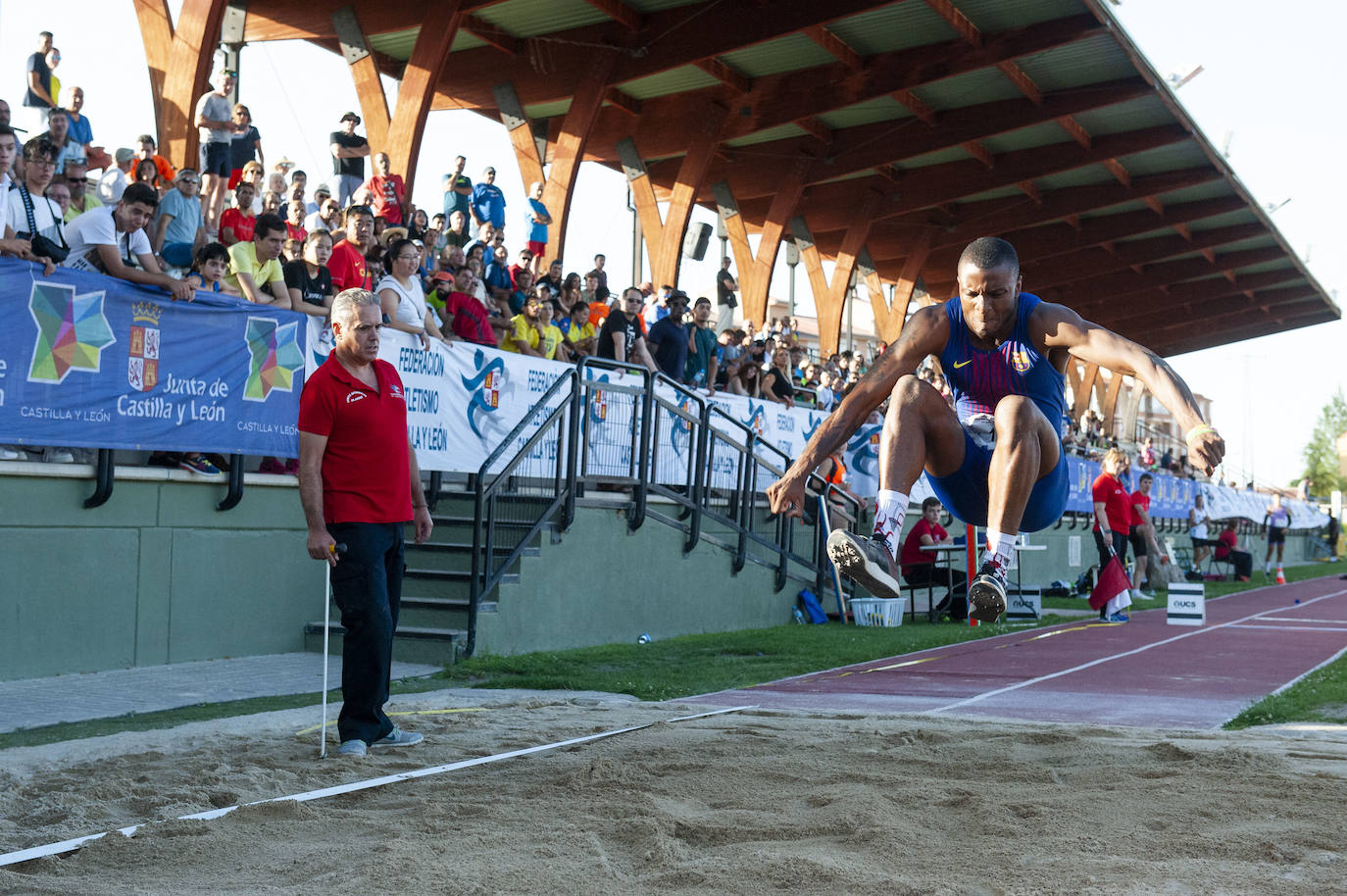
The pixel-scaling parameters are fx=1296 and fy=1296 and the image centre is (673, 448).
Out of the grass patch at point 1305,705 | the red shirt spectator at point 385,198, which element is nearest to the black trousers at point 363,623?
the grass patch at point 1305,705

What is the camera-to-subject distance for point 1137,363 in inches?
213

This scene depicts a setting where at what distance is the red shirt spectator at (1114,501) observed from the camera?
12.7 m

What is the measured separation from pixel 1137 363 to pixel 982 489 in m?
1.09

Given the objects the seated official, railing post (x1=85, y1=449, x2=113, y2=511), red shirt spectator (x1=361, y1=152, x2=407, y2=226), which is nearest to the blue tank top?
railing post (x1=85, y1=449, x2=113, y2=511)

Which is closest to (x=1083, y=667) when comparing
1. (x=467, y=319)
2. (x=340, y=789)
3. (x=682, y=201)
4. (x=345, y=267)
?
(x=467, y=319)

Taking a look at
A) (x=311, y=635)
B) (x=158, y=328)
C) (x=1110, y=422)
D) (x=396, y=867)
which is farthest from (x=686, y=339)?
(x=1110, y=422)

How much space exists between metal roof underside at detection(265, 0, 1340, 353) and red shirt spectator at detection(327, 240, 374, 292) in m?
7.89

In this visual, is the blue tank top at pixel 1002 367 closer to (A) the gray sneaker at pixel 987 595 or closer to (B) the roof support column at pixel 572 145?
(A) the gray sneaker at pixel 987 595

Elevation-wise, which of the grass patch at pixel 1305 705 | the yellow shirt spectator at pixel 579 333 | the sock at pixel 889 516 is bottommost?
the grass patch at pixel 1305 705

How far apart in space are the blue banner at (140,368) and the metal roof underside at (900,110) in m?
9.43

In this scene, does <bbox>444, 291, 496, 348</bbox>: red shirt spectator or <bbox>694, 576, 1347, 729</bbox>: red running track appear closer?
<bbox>694, 576, 1347, 729</bbox>: red running track

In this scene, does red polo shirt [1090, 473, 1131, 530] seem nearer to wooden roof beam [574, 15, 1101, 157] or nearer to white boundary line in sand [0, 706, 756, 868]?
white boundary line in sand [0, 706, 756, 868]

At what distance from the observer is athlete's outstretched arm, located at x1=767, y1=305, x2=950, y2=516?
567cm

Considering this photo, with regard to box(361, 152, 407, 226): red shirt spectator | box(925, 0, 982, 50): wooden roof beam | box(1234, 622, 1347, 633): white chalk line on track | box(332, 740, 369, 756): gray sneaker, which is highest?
box(925, 0, 982, 50): wooden roof beam
